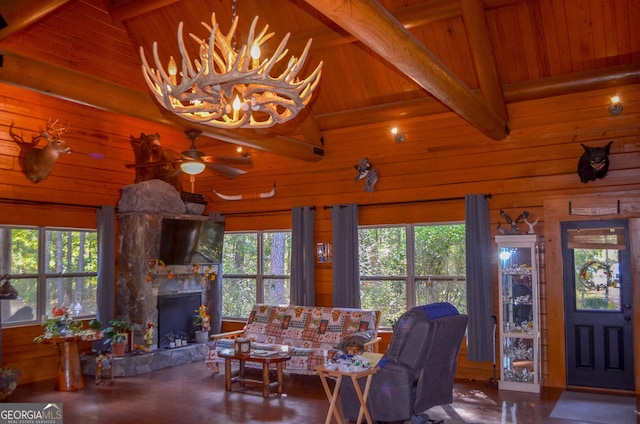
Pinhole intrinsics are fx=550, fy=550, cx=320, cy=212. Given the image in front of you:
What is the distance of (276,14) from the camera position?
717 cm

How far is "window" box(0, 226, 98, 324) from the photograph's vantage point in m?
6.98

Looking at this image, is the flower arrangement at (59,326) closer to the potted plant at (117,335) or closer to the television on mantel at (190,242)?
the potted plant at (117,335)

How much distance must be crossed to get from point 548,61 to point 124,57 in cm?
600

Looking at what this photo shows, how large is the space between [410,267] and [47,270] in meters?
4.91

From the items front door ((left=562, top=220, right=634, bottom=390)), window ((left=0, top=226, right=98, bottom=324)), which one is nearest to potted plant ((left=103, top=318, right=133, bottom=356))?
window ((left=0, top=226, right=98, bottom=324))

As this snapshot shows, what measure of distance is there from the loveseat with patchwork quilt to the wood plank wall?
0.87m

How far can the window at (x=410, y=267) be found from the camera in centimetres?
728

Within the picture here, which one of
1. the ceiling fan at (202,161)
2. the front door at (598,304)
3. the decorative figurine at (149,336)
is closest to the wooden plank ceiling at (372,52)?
the ceiling fan at (202,161)

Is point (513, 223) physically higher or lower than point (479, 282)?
higher

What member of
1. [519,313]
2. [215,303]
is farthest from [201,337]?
[519,313]

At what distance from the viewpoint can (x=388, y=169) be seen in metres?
7.75

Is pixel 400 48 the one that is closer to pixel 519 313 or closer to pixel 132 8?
pixel 519 313

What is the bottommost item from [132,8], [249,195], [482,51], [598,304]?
[598,304]

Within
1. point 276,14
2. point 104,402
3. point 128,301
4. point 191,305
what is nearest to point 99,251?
point 128,301
